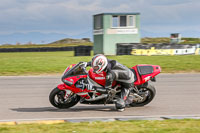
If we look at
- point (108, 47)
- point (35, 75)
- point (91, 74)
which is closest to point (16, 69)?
point (35, 75)

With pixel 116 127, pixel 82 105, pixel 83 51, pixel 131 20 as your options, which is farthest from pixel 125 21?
pixel 116 127

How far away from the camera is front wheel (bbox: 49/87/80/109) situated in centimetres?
713

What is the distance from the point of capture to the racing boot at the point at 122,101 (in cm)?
713

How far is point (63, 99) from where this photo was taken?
23.9ft

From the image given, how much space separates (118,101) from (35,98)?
2796 millimetres

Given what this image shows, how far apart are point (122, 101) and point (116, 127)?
184cm

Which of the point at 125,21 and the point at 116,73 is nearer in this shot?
the point at 116,73

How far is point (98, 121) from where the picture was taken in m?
5.91

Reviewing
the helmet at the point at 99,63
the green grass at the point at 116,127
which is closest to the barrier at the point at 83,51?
the helmet at the point at 99,63

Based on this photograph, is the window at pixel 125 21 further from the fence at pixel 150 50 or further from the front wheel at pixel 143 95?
the front wheel at pixel 143 95

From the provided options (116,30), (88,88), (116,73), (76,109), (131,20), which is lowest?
(76,109)

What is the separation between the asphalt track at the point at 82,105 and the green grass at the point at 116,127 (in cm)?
109

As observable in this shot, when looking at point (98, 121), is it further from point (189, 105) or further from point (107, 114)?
point (189, 105)

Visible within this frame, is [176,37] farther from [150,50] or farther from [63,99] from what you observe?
[63,99]
